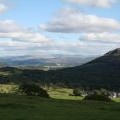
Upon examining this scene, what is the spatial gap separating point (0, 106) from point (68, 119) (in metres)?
17.1

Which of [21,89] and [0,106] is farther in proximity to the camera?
[21,89]

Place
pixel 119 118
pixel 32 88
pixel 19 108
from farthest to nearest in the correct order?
pixel 32 88 → pixel 19 108 → pixel 119 118

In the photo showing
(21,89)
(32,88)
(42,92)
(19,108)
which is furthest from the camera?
(21,89)

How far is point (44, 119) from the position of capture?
1698 inches

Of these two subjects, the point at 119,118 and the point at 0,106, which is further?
the point at 0,106

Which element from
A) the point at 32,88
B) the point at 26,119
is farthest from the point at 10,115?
the point at 32,88

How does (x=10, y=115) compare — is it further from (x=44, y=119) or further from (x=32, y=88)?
(x=32, y=88)

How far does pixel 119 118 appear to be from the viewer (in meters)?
46.1

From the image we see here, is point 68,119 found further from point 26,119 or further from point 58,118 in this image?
point 26,119

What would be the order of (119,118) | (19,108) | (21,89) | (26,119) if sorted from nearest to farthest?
(26,119) → (119,118) → (19,108) → (21,89)

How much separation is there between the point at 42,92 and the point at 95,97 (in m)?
25.7

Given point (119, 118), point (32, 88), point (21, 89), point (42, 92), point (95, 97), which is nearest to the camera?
point (119, 118)

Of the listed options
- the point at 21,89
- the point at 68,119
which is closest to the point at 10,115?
the point at 68,119

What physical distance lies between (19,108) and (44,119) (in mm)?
14160
